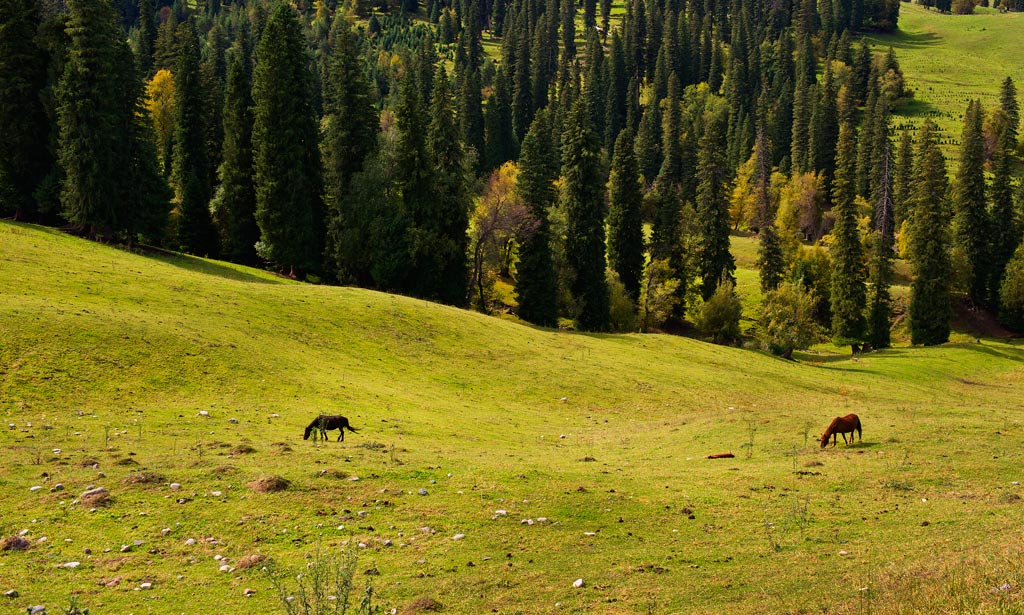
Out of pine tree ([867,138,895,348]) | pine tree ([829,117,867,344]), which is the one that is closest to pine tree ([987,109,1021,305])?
pine tree ([867,138,895,348])

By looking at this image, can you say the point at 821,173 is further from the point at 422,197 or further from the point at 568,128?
the point at 422,197

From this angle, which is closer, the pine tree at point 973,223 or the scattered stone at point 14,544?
the scattered stone at point 14,544

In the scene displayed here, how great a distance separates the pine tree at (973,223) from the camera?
10025 cm

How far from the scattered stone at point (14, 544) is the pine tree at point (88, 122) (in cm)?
4416

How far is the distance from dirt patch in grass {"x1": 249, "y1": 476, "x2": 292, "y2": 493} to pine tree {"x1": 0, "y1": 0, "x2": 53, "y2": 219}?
47.6 metres

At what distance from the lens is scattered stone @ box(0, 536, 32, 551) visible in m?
14.5

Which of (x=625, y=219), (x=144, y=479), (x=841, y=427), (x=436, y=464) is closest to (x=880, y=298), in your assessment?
(x=625, y=219)

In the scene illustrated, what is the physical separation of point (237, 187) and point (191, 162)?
923cm

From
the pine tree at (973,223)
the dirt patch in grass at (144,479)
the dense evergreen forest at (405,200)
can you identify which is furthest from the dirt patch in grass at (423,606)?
the pine tree at (973,223)

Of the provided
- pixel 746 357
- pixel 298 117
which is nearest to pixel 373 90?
pixel 298 117

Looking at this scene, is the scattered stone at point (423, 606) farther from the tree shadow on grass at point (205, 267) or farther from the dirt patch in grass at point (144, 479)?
the tree shadow on grass at point (205, 267)

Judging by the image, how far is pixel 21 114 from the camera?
181ft

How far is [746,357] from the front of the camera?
196 feet

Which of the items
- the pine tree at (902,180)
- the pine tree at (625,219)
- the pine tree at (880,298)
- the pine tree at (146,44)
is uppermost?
the pine tree at (146,44)
